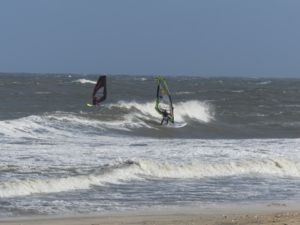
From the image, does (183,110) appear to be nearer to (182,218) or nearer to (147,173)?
(147,173)

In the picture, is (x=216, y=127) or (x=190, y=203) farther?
(x=216, y=127)

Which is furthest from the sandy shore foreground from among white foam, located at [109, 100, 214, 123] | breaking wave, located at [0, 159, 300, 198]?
white foam, located at [109, 100, 214, 123]

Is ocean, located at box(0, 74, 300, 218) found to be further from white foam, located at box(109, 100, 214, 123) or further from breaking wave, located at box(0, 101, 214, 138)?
white foam, located at box(109, 100, 214, 123)

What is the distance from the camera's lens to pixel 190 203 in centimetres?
1176

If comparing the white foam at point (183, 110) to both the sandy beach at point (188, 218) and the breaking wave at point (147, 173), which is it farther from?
the sandy beach at point (188, 218)

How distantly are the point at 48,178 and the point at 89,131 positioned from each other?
1252 cm

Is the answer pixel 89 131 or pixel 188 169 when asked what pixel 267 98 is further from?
pixel 188 169

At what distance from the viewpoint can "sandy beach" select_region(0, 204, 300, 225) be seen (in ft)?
31.8

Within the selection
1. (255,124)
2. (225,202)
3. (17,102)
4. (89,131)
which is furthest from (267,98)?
(225,202)

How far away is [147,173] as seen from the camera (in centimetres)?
1502

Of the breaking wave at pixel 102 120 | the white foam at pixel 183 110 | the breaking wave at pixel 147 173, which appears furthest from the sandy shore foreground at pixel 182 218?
the white foam at pixel 183 110

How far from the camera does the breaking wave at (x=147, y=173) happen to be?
494 inches

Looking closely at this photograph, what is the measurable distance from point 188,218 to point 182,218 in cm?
9

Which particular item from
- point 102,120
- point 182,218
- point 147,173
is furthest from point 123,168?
point 102,120
